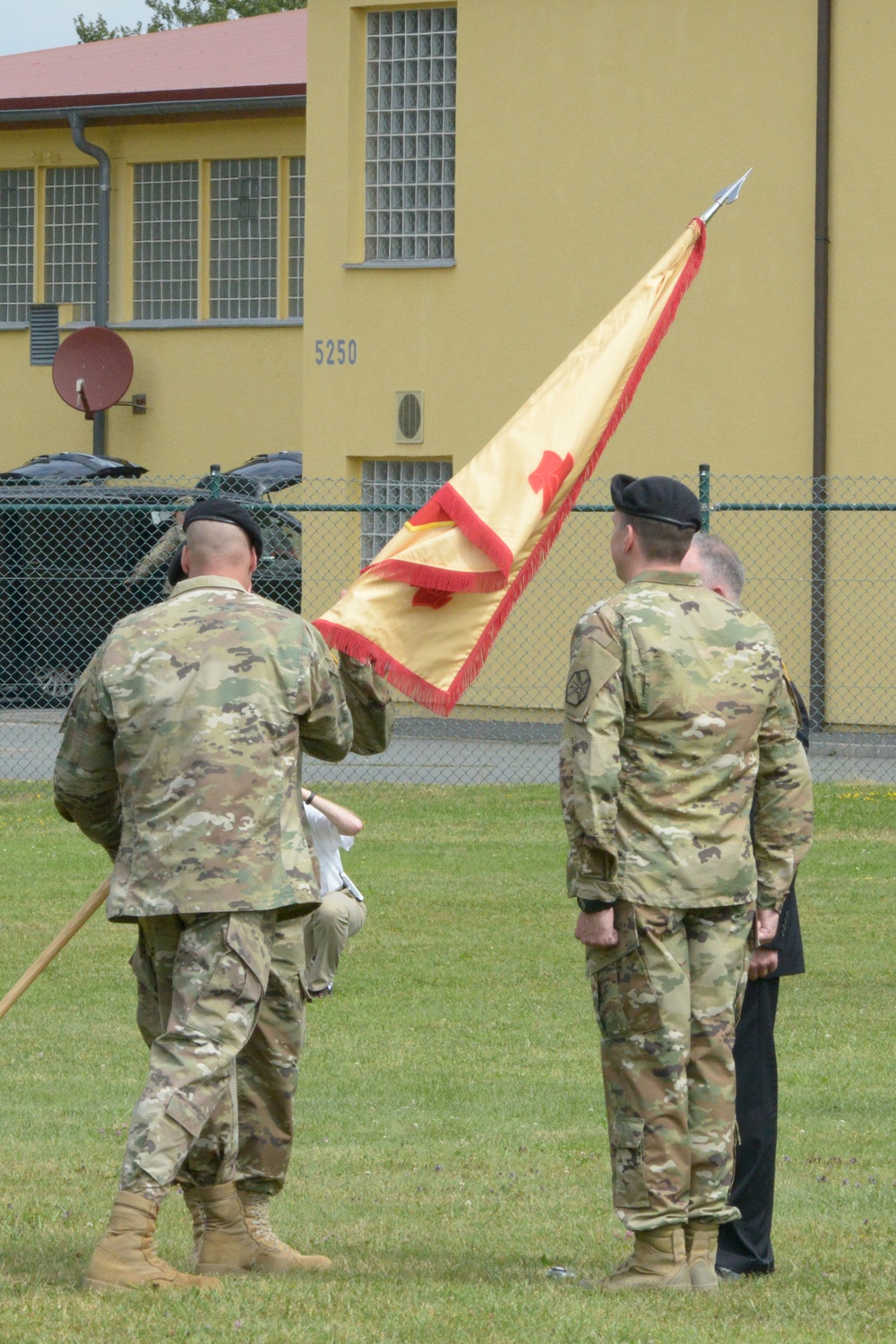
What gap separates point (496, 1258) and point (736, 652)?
1889mm

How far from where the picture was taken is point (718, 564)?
223 inches

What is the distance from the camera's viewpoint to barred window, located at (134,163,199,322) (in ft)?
90.9

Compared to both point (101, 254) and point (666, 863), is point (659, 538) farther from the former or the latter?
point (101, 254)

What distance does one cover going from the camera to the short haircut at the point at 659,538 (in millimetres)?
5402

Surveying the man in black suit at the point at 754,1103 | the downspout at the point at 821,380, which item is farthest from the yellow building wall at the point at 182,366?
the man in black suit at the point at 754,1103

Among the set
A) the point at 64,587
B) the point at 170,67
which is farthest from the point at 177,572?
the point at 170,67

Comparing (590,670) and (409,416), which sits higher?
(409,416)

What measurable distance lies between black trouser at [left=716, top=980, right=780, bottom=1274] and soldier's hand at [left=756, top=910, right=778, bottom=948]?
8.2 inches

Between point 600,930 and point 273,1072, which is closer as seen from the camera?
point 600,930

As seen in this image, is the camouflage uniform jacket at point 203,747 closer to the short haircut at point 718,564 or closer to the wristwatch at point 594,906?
the wristwatch at point 594,906

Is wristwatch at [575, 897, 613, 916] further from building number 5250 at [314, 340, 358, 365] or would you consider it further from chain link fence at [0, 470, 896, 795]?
building number 5250 at [314, 340, 358, 365]

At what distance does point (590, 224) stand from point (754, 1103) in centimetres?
1591

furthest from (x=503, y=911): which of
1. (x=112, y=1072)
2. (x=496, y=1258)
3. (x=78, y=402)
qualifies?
(x=78, y=402)

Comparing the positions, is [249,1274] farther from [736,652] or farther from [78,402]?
[78,402]
